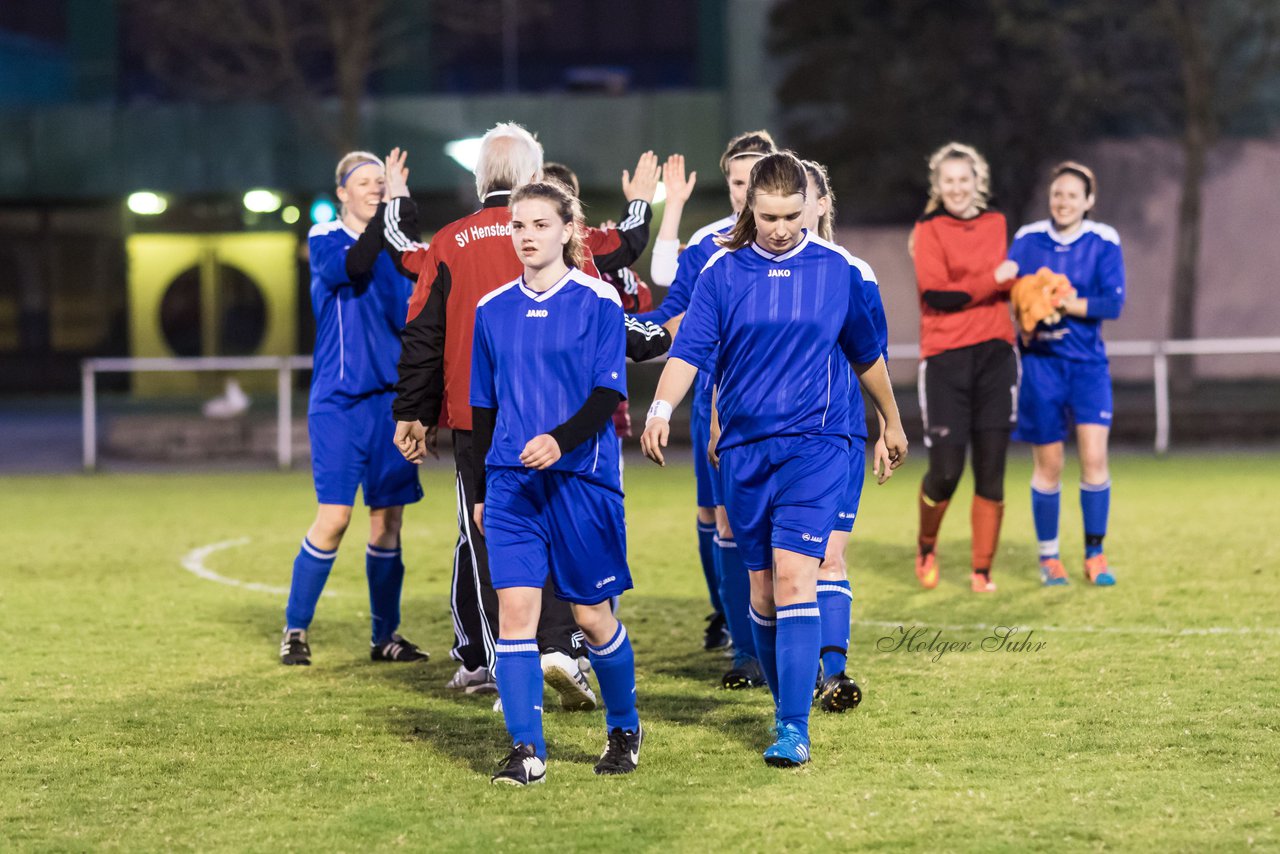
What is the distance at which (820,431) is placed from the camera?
18.5ft

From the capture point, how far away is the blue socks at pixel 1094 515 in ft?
30.7

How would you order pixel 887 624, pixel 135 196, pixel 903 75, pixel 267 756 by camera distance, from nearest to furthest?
pixel 267 756 → pixel 887 624 → pixel 903 75 → pixel 135 196

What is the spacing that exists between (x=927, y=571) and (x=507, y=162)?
4.16 m

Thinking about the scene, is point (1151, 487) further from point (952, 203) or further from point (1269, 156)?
point (1269, 156)

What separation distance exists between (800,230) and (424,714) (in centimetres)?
233

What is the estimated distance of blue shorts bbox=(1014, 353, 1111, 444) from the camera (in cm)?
914

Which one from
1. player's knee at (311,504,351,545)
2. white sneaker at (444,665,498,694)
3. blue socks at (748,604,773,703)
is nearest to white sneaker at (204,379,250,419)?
player's knee at (311,504,351,545)

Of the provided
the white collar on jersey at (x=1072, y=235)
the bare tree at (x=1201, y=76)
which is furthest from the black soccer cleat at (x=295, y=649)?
the bare tree at (x=1201, y=76)

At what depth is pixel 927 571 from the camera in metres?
9.34

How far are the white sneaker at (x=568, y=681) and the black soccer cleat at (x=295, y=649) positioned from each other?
1.53 metres

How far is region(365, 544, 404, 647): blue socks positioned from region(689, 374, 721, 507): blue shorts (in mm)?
1380

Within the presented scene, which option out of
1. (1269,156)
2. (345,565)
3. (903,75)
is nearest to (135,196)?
(903,75)

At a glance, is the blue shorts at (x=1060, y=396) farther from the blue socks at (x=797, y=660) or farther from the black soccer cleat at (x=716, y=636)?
the blue socks at (x=797, y=660)

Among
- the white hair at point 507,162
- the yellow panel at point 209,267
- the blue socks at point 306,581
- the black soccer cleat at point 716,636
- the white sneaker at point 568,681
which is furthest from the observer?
the yellow panel at point 209,267
